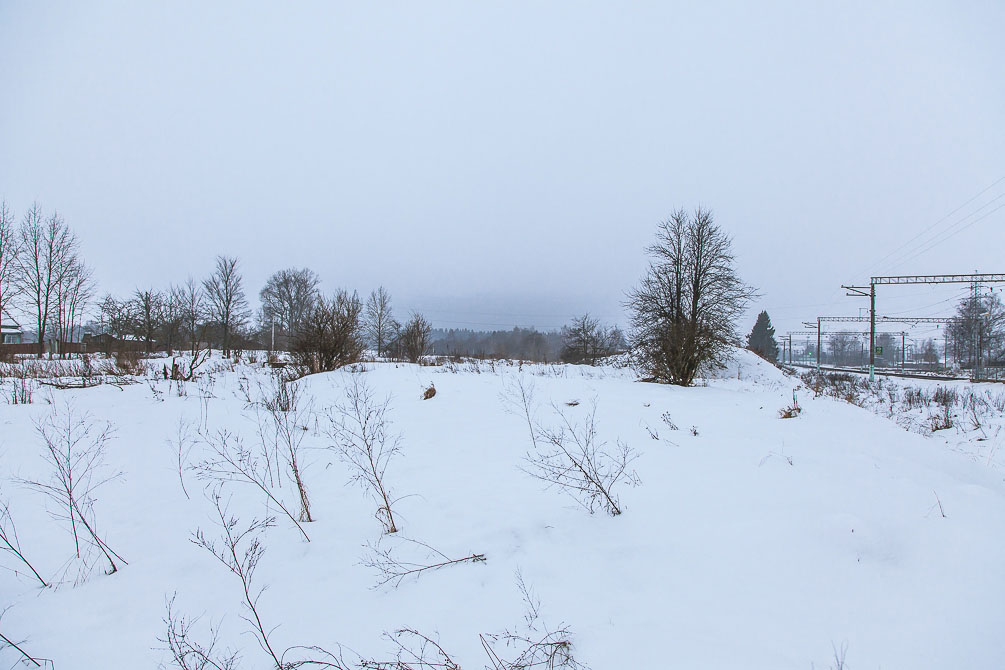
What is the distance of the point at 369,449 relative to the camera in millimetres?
3666

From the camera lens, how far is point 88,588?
295 cm

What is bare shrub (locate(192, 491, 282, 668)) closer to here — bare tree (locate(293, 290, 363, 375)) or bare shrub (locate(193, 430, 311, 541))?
bare shrub (locate(193, 430, 311, 541))

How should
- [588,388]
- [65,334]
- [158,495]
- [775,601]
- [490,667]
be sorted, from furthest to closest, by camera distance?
[65,334]
[588,388]
[158,495]
[775,601]
[490,667]

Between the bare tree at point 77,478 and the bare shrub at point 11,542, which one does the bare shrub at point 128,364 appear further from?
the bare shrub at point 11,542

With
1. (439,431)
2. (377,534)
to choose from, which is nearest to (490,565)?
(377,534)

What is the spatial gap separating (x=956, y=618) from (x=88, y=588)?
223 inches

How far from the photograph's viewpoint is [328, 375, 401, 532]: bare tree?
12.4ft

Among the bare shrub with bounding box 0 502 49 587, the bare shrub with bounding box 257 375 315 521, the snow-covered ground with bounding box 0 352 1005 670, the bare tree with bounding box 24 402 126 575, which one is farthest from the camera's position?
the bare shrub with bounding box 257 375 315 521

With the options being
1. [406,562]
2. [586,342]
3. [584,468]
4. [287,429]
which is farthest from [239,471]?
[586,342]

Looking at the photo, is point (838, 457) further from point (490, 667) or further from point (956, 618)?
point (490, 667)

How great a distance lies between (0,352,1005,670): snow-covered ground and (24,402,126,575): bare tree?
0.36 feet

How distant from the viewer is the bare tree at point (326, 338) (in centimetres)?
1226

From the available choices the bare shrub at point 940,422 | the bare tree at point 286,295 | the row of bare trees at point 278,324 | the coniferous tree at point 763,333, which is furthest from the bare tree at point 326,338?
the coniferous tree at point 763,333

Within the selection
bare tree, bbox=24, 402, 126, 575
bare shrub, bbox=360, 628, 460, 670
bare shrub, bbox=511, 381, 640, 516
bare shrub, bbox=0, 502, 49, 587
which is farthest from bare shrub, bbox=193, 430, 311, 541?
bare shrub, bbox=511, 381, 640, 516
